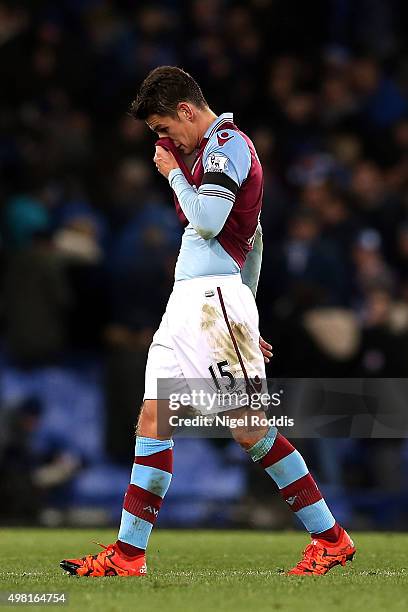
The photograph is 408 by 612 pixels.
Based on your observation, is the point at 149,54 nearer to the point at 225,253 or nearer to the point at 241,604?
the point at 225,253

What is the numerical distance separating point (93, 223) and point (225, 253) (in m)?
7.82

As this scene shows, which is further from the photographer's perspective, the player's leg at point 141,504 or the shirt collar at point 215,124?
the shirt collar at point 215,124

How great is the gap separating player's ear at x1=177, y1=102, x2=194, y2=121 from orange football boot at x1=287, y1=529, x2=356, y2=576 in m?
2.12

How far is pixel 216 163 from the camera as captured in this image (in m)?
6.34

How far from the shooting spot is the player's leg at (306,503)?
654 cm

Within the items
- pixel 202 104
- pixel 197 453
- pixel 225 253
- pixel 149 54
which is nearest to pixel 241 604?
pixel 225 253

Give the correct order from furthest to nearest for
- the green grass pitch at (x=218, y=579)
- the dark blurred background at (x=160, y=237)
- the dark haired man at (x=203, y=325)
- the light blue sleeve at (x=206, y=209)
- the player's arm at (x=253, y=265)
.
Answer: the dark blurred background at (x=160, y=237) < the player's arm at (x=253, y=265) < the dark haired man at (x=203, y=325) < the light blue sleeve at (x=206, y=209) < the green grass pitch at (x=218, y=579)

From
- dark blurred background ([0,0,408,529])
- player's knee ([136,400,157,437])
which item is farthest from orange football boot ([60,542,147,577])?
dark blurred background ([0,0,408,529])

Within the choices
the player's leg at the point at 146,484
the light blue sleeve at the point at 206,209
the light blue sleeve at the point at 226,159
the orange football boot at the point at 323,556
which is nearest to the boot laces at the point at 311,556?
the orange football boot at the point at 323,556

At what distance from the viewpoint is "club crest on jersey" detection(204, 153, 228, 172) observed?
6.33 m

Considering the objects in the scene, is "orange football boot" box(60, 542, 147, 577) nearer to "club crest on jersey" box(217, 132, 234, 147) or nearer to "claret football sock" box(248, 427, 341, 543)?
"claret football sock" box(248, 427, 341, 543)

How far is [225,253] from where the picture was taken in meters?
6.54

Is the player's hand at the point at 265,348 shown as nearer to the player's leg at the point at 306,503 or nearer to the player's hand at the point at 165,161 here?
the player's leg at the point at 306,503

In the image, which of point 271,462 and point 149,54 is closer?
point 271,462
